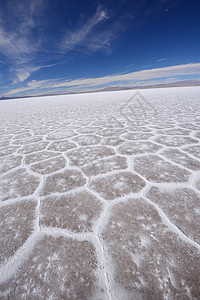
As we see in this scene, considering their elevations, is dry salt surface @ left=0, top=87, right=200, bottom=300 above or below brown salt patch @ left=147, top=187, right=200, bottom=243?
above

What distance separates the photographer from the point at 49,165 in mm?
2174

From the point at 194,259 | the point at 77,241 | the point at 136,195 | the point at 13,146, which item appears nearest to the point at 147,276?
the point at 194,259

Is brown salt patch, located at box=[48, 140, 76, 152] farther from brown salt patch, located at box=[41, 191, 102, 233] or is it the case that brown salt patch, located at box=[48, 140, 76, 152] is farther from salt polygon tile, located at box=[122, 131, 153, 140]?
brown salt patch, located at box=[41, 191, 102, 233]

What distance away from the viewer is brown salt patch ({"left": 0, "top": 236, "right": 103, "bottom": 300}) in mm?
806

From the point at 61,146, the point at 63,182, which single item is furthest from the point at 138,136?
the point at 63,182

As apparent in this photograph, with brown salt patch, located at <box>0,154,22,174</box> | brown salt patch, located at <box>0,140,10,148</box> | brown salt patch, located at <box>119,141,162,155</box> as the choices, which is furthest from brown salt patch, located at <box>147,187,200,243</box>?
brown salt patch, located at <box>0,140,10,148</box>

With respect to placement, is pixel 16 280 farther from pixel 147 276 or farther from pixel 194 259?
pixel 194 259

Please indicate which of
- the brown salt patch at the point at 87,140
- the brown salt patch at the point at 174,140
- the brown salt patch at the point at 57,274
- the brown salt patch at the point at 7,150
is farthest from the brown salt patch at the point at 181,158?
the brown salt patch at the point at 7,150

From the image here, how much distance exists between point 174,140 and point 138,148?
871 millimetres

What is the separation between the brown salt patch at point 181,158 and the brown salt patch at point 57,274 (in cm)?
168

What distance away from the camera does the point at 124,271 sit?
883mm

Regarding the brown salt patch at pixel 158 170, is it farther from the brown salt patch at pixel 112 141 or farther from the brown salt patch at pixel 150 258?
the brown salt patch at pixel 112 141

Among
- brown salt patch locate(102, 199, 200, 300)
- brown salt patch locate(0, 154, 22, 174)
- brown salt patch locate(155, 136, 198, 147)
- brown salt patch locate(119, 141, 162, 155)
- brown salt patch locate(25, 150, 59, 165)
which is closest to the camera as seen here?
brown salt patch locate(102, 199, 200, 300)

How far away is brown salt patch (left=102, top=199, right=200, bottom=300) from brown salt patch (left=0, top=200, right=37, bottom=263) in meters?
0.67
